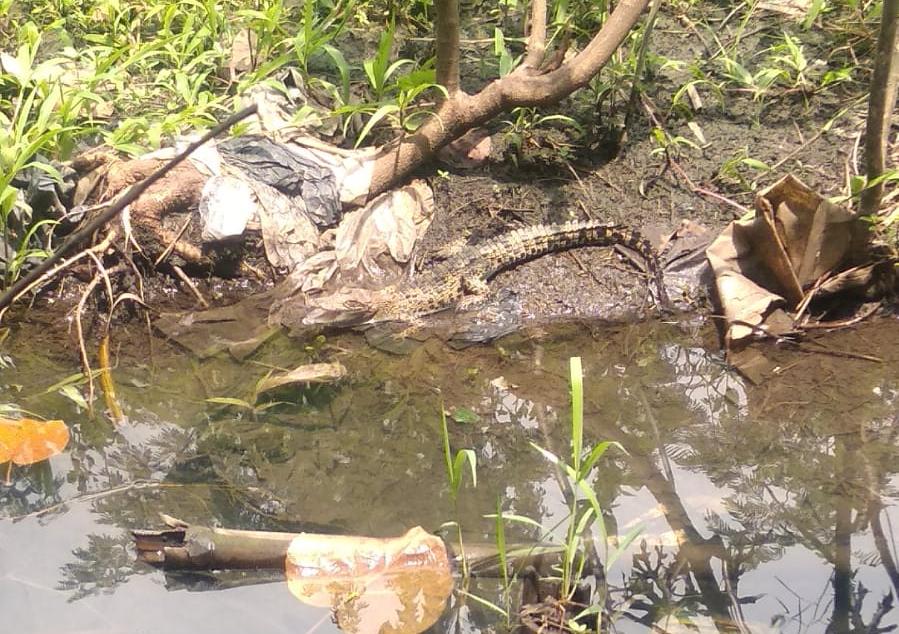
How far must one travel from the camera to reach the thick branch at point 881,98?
3770 millimetres

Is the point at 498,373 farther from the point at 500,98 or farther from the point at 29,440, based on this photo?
the point at 29,440

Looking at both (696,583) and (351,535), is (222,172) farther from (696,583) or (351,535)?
(696,583)

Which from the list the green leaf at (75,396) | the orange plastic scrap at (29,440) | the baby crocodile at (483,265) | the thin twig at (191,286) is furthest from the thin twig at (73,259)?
the baby crocodile at (483,265)

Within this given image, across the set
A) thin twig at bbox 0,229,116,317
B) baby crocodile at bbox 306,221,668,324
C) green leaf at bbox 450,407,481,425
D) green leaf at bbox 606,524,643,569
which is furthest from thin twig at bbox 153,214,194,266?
green leaf at bbox 606,524,643,569

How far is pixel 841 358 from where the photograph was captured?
4391mm

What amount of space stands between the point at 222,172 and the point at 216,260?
1.68 ft

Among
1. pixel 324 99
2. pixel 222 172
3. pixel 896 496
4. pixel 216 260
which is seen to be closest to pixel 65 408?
pixel 216 260

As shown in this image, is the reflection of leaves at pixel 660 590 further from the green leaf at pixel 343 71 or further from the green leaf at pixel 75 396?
the green leaf at pixel 343 71

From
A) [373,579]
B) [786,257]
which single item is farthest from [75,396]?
[786,257]

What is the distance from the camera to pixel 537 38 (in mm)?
5277

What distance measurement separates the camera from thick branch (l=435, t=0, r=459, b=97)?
485 centimetres

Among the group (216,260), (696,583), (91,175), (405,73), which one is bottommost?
(696,583)

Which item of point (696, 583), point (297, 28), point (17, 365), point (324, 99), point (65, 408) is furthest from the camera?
point (297, 28)

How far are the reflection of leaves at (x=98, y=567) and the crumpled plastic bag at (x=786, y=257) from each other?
3008 millimetres
